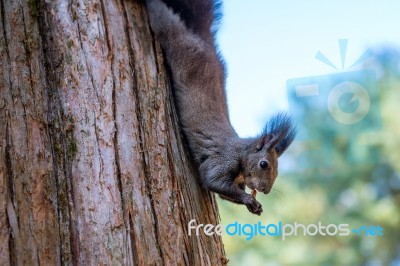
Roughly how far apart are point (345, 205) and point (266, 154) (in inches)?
146

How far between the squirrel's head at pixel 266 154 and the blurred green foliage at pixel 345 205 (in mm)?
2361

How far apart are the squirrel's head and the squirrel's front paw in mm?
182

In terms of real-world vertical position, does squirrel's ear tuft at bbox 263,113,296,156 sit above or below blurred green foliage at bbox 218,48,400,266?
below

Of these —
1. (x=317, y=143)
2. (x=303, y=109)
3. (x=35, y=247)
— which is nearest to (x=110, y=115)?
(x=35, y=247)

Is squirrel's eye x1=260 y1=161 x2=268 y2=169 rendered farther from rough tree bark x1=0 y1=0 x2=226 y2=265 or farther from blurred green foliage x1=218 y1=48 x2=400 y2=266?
blurred green foliage x1=218 y1=48 x2=400 y2=266

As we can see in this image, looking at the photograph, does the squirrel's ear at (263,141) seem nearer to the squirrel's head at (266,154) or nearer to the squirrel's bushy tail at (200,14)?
the squirrel's head at (266,154)

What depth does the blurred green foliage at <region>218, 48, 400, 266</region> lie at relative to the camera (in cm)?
571

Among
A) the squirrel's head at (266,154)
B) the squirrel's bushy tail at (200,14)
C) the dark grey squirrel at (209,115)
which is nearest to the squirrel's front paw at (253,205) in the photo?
the dark grey squirrel at (209,115)

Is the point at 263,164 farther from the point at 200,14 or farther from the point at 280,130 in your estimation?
the point at 200,14

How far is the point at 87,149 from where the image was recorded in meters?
2.04

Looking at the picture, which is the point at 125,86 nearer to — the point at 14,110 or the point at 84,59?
the point at 84,59

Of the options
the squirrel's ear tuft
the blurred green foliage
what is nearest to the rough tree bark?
the squirrel's ear tuft

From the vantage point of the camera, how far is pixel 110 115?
2.11m

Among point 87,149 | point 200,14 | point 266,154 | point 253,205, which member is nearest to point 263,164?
point 266,154
